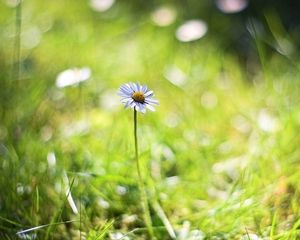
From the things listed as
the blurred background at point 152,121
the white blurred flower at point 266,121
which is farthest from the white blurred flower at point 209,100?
the white blurred flower at point 266,121

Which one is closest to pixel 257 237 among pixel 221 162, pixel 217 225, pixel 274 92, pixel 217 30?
pixel 217 225

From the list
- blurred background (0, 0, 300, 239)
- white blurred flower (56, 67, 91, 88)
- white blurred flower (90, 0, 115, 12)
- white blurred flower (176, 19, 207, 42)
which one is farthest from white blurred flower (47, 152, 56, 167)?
white blurred flower (90, 0, 115, 12)

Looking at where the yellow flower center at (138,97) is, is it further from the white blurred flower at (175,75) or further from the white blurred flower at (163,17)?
the white blurred flower at (163,17)

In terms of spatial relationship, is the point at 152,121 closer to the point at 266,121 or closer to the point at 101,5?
the point at 266,121

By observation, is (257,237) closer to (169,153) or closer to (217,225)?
(217,225)

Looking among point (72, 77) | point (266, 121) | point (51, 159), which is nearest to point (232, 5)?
point (266, 121)

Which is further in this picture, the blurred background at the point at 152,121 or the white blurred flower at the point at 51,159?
the white blurred flower at the point at 51,159

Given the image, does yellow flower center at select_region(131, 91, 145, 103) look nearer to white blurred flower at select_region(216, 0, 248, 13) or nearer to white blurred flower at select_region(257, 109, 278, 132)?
white blurred flower at select_region(257, 109, 278, 132)
